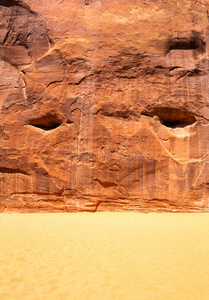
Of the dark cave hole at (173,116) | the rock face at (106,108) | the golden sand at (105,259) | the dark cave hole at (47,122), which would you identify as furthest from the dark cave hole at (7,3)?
the golden sand at (105,259)

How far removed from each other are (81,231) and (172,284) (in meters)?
2.68

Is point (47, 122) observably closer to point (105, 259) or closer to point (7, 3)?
point (7, 3)

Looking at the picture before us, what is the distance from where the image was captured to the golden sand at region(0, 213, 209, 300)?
7.96 feet

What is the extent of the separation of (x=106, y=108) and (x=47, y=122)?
204 centimetres

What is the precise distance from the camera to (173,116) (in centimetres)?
769

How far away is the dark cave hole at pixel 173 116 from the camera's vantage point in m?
7.48

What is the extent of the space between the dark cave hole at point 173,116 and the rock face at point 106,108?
1.3 inches

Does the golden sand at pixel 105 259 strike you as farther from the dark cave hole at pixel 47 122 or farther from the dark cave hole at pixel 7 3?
the dark cave hole at pixel 7 3

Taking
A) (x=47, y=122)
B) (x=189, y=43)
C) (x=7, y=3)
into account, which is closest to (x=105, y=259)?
(x=47, y=122)

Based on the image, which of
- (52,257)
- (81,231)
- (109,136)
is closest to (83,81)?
(109,136)

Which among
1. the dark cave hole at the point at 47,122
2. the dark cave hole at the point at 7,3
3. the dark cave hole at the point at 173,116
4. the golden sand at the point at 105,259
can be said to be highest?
the dark cave hole at the point at 7,3

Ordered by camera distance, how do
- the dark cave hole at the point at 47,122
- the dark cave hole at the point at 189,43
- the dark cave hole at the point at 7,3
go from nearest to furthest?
the dark cave hole at the point at 47,122
the dark cave hole at the point at 189,43
the dark cave hole at the point at 7,3

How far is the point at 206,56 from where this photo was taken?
7.82 m

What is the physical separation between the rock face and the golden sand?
1.45 metres
